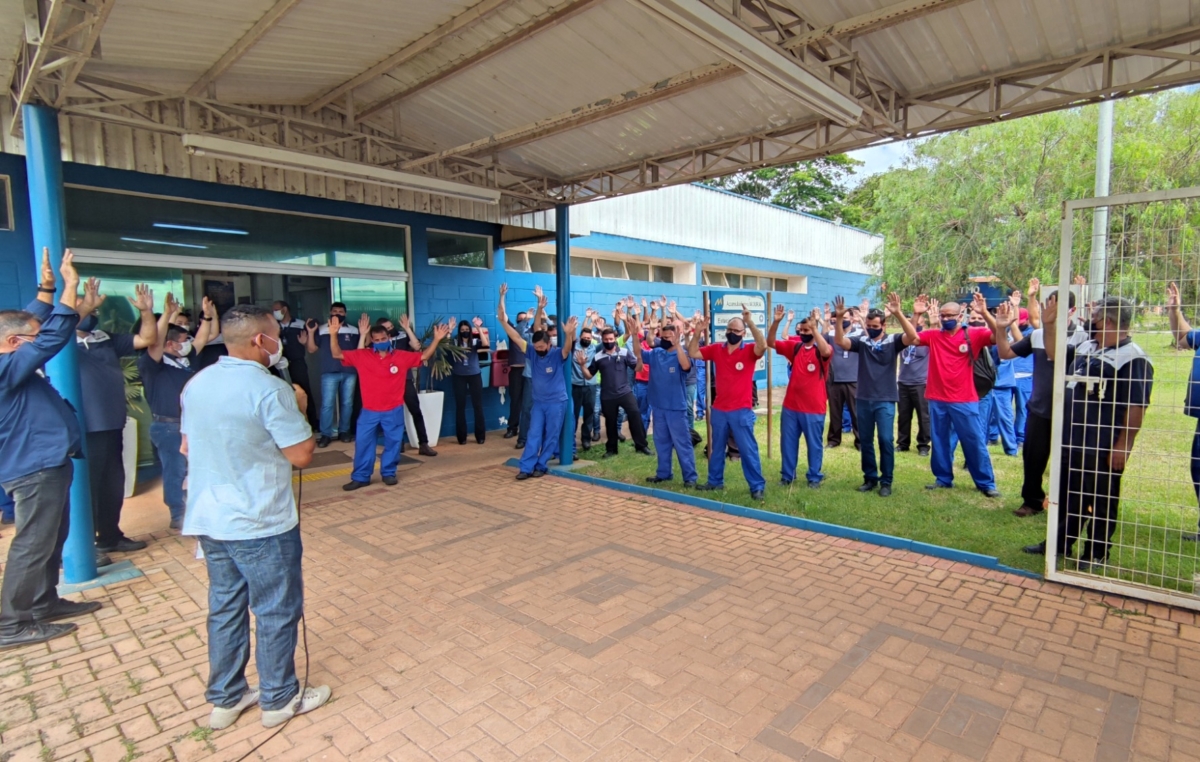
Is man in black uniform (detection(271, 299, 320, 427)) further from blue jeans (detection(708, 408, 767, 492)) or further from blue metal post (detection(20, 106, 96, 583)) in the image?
blue jeans (detection(708, 408, 767, 492))

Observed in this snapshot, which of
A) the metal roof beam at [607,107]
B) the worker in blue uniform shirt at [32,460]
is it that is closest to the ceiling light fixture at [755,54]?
the metal roof beam at [607,107]

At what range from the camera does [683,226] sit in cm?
1539

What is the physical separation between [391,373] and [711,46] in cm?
489

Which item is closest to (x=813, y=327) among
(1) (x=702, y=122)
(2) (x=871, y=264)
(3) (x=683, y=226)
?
(1) (x=702, y=122)

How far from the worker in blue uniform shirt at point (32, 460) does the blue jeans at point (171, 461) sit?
6.04ft

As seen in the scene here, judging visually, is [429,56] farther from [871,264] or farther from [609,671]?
[871,264]

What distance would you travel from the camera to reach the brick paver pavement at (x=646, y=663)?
9.34 feet

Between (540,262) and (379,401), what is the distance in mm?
6369

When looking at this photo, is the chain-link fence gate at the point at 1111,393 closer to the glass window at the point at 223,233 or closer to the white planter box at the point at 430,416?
the white planter box at the point at 430,416

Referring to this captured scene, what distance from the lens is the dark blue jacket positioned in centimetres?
371

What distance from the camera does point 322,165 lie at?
645cm

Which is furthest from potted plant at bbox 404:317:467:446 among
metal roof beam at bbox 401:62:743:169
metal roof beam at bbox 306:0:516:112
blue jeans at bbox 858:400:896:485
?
blue jeans at bbox 858:400:896:485

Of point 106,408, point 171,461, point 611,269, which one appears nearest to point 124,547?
point 171,461

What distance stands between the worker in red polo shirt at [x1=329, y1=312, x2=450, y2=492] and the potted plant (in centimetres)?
194
